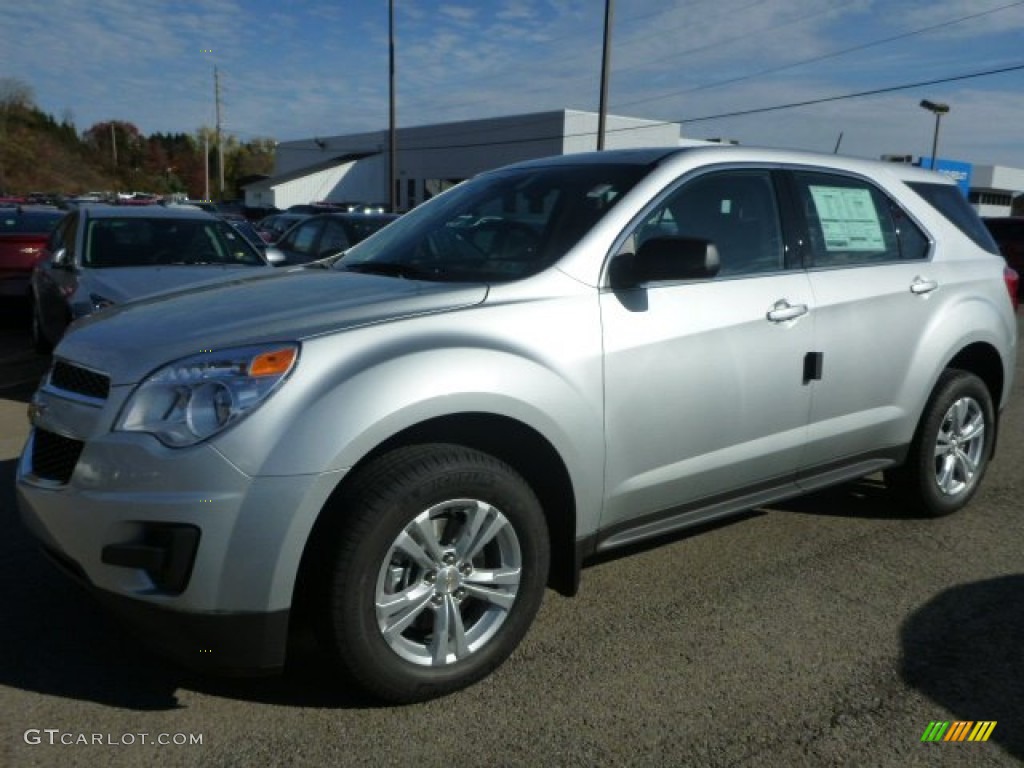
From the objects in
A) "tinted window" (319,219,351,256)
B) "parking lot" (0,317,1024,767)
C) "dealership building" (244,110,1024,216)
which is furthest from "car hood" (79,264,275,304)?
"dealership building" (244,110,1024,216)

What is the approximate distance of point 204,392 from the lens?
8.20 ft

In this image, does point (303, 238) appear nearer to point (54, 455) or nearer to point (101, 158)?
point (54, 455)

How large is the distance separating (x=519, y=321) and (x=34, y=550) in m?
2.57

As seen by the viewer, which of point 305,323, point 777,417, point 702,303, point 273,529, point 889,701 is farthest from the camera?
point 777,417

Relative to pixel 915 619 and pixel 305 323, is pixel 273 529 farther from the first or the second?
pixel 915 619

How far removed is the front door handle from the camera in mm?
3594

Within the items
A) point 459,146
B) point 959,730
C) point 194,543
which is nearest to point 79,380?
point 194,543

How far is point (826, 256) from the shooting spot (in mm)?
3949

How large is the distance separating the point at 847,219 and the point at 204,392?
302cm

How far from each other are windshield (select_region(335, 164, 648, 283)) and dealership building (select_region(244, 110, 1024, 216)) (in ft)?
112

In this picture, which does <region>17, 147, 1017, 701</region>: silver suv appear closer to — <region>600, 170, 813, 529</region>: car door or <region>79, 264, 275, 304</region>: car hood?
<region>600, 170, 813, 529</region>: car door

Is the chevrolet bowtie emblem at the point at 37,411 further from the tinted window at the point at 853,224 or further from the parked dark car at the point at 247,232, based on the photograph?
the parked dark car at the point at 247,232

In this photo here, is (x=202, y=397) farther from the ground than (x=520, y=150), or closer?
closer

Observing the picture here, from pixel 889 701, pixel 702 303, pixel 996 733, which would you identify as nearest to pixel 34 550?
pixel 702 303
